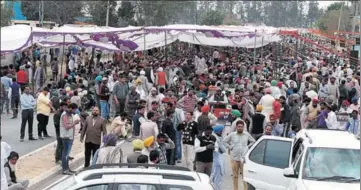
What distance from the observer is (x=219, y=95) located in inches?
773

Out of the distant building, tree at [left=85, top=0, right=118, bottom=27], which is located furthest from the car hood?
tree at [left=85, top=0, right=118, bottom=27]

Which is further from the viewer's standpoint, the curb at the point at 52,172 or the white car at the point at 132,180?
the curb at the point at 52,172

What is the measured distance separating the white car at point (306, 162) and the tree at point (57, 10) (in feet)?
164

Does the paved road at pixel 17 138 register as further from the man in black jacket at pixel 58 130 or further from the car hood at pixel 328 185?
the car hood at pixel 328 185

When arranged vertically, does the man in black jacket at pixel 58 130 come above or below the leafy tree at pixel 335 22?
below

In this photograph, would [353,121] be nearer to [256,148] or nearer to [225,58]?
[256,148]

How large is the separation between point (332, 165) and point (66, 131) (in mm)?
6226

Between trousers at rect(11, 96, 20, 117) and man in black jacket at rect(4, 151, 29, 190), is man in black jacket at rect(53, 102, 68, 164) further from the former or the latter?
trousers at rect(11, 96, 20, 117)

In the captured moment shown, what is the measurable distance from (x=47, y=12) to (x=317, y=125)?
49845 millimetres

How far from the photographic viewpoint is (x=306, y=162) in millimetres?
10227

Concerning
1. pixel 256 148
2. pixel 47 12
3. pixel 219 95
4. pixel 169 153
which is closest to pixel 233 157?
pixel 256 148

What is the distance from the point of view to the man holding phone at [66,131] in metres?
14.2

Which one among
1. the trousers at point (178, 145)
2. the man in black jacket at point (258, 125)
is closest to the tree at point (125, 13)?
the trousers at point (178, 145)

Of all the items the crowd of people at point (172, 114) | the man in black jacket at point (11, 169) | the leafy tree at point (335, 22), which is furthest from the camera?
the leafy tree at point (335, 22)
